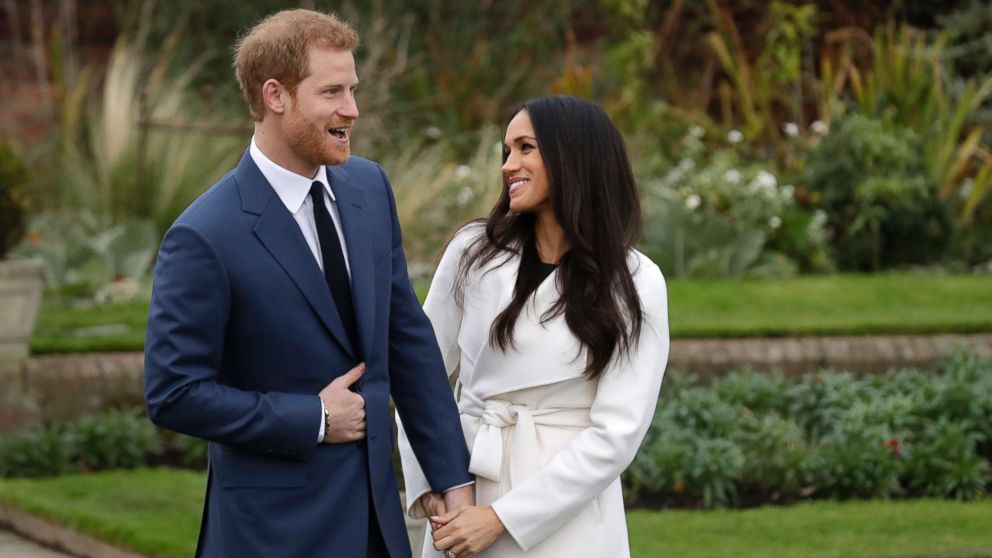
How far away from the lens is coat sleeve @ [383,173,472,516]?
131 inches

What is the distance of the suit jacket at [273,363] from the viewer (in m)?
2.97

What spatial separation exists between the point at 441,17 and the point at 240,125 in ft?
9.47

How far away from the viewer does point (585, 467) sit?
10.7 ft

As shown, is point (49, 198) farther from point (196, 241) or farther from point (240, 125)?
point (196, 241)

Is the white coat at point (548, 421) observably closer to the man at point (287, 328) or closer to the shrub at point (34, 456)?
the man at point (287, 328)

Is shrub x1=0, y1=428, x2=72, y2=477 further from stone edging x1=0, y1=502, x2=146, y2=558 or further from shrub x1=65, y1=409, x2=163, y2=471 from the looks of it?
stone edging x1=0, y1=502, x2=146, y2=558

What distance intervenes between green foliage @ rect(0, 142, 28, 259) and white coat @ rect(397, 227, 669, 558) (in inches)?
192

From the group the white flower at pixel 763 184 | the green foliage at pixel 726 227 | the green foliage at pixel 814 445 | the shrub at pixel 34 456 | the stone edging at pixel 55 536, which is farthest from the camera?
the white flower at pixel 763 184

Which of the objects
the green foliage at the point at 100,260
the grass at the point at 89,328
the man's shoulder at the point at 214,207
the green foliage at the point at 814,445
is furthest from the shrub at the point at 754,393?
the man's shoulder at the point at 214,207

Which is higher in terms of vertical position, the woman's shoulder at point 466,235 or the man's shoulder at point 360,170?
the man's shoulder at point 360,170

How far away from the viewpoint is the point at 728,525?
6086mm

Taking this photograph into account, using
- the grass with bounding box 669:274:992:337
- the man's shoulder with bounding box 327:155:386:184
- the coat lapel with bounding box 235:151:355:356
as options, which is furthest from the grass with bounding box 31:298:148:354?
the coat lapel with bounding box 235:151:355:356

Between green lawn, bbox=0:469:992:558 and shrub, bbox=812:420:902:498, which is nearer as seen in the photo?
green lawn, bbox=0:469:992:558

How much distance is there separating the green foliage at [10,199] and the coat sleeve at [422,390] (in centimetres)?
496
